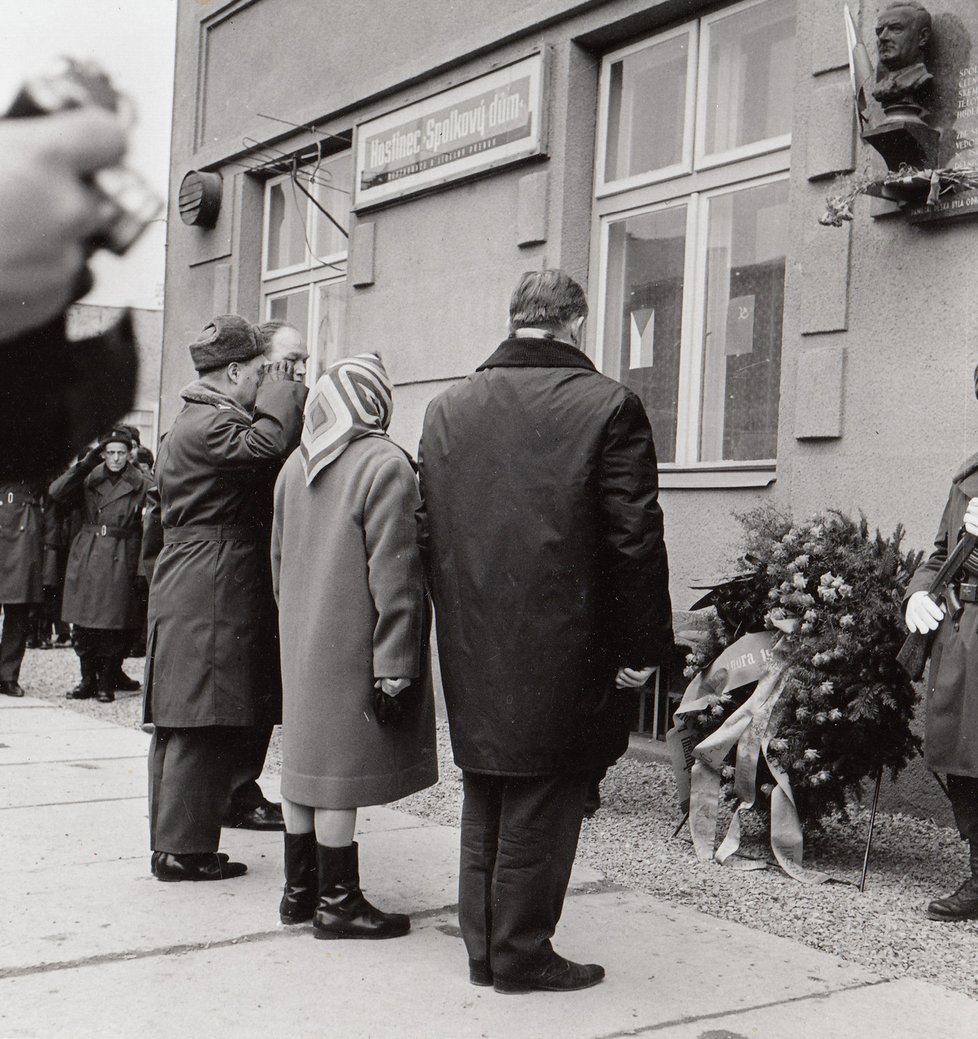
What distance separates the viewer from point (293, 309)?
36.6ft

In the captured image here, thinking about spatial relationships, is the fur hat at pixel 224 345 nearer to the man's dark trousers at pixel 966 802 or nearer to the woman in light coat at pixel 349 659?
the woman in light coat at pixel 349 659

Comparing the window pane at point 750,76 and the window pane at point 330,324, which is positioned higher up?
the window pane at point 750,76

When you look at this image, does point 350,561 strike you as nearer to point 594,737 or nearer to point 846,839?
point 594,737

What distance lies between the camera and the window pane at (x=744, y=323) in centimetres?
698

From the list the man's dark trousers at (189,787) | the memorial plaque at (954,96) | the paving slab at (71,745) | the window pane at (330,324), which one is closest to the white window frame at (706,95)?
the memorial plaque at (954,96)

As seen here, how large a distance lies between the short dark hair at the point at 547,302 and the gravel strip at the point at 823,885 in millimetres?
1861

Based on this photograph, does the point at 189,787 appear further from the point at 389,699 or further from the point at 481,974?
the point at 481,974

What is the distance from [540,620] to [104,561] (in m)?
6.69

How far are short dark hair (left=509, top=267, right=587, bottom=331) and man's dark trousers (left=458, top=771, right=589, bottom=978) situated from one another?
1.22m

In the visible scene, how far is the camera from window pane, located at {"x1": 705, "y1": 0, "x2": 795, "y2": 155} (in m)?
6.96

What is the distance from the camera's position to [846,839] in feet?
17.7

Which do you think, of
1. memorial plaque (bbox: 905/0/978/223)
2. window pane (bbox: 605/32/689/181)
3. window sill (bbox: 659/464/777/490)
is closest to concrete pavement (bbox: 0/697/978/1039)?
window sill (bbox: 659/464/777/490)

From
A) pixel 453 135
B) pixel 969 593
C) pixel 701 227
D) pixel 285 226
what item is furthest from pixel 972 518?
pixel 285 226

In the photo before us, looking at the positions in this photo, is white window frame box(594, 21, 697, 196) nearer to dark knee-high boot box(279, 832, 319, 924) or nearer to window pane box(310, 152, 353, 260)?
window pane box(310, 152, 353, 260)
